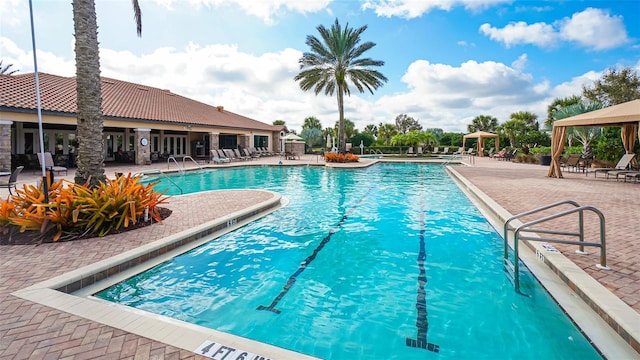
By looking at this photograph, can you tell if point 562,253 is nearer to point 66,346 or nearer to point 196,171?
point 66,346

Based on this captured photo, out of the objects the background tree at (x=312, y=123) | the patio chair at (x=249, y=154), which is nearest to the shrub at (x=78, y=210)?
the patio chair at (x=249, y=154)

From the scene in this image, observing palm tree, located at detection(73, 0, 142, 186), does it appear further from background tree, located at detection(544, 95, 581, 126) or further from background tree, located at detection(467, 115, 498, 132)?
background tree, located at detection(467, 115, 498, 132)

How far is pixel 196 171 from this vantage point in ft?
64.3

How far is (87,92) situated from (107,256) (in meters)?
3.71

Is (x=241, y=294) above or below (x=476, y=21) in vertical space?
below

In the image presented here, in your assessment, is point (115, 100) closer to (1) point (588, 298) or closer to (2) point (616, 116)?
(1) point (588, 298)

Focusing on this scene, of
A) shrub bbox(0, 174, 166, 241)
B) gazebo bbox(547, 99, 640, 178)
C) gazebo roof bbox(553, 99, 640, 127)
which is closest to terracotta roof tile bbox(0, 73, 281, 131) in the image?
shrub bbox(0, 174, 166, 241)

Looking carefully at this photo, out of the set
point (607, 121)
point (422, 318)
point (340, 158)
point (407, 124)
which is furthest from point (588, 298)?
point (407, 124)

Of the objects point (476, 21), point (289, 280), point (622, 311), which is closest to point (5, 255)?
point (289, 280)

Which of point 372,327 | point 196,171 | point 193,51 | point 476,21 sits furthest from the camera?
point 196,171

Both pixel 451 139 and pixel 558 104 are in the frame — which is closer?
pixel 558 104

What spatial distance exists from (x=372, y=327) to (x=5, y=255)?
205 inches

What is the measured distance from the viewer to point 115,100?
22.1m

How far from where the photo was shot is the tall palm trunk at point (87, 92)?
6.45m
